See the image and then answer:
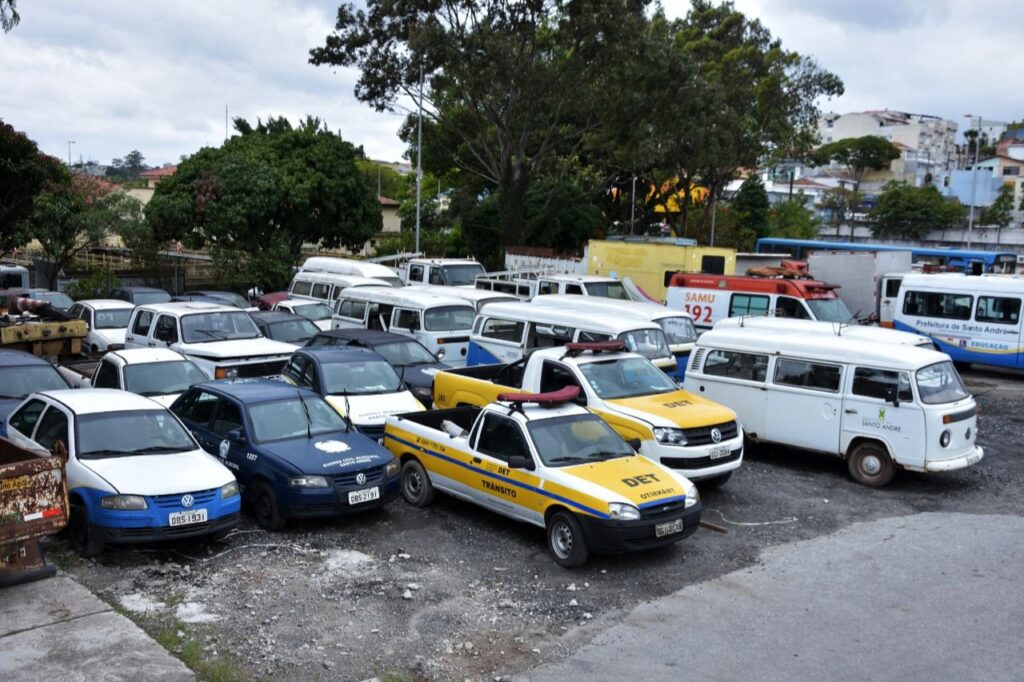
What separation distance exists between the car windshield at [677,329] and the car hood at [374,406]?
590 cm

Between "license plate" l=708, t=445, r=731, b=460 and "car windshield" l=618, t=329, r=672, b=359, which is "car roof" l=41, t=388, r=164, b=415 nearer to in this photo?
"license plate" l=708, t=445, r=731, b=460

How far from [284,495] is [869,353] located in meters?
7.99

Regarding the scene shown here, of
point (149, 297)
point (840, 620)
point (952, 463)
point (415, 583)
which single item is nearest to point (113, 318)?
point (149, 297)

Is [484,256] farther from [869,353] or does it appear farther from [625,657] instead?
[625,657]

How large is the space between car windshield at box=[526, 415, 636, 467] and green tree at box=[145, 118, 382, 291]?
25024 mm

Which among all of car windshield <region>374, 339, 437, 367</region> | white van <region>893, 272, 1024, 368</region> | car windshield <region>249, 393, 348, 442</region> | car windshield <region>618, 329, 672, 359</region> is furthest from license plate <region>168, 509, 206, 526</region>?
white van <region>893, 272, 1024, 368</region>

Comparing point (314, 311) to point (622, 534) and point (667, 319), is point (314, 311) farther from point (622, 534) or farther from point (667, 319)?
point (622, 534)

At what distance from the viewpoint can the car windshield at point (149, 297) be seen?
2478 centimetres

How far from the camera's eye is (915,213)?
73.8 m

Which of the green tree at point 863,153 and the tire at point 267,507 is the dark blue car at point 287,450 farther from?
the green tree at point 863,153

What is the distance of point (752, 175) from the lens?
49.2 meters

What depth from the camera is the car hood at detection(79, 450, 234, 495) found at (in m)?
9.20

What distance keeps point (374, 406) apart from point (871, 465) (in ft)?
22.8

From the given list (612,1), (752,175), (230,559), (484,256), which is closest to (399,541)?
(230,559)
